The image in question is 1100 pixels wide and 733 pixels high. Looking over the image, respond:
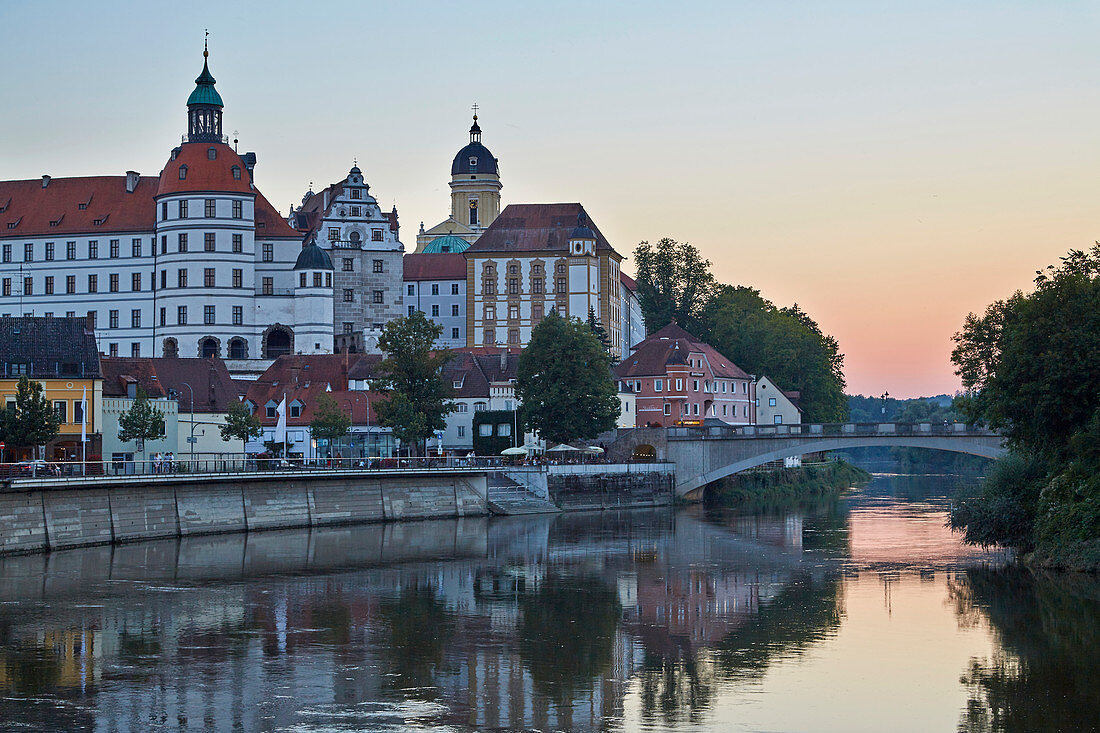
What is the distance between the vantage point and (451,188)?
6299 inches

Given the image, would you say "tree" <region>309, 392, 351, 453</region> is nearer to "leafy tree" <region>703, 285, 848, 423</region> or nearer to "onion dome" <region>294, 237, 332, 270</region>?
"onion dome" <region>294, 237, 332, 270</region>

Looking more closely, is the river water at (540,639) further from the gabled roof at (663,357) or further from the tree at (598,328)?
the tree at (598,328)

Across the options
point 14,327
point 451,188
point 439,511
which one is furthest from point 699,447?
point 451,188

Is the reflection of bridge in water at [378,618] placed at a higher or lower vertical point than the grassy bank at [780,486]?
lower

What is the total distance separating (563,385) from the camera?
83938 millimetres

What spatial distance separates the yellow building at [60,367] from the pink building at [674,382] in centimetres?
4527

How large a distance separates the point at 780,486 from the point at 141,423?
42201 mm

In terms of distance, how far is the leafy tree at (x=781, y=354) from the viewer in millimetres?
122938

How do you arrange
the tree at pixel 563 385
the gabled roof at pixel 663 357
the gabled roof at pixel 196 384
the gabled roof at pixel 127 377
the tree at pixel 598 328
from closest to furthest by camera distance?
1. the gabled roof at pixel 127 377
2. the tree at pixel 563 385
3. the gabled roof at pixel 196 384
4. the gabled roof at pixel 663 357
5. the tree at pixel 598 328

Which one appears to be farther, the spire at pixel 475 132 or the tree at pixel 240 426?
the spire at pixel 475 132

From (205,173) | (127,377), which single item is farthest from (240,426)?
(205,173)

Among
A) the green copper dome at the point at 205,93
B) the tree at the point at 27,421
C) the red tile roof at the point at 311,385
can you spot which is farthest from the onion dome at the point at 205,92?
the tree at the point at 27,421

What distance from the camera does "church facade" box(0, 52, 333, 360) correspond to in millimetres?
112375

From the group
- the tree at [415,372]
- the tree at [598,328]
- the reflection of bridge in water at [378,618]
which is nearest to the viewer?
the reflection of bridge in water at [378,618]
